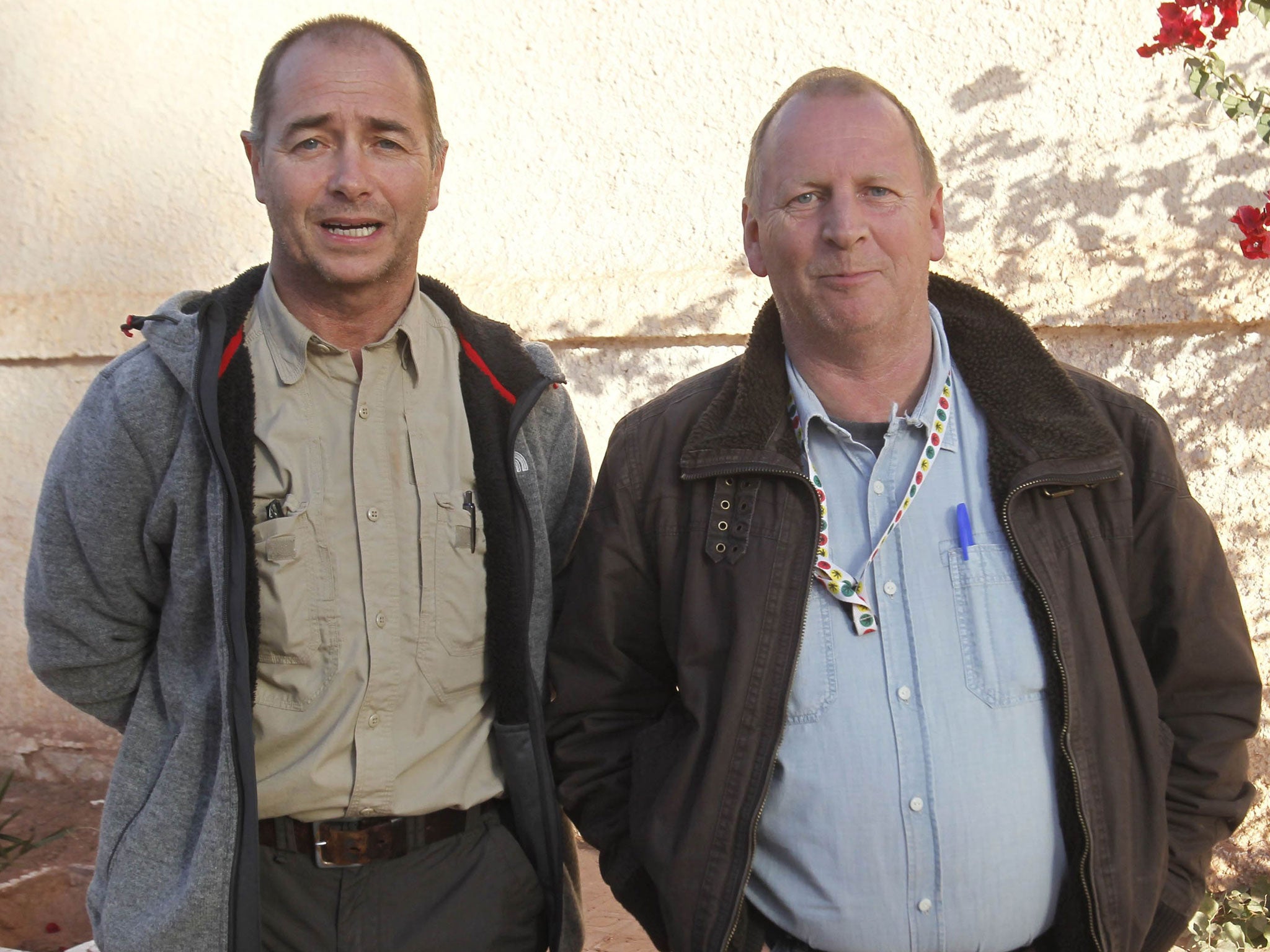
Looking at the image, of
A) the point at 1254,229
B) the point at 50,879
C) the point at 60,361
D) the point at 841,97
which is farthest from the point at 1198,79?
the point at 50,879

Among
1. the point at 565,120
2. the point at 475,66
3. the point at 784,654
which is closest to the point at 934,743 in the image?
the point at 784,654

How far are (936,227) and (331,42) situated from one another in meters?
1.24

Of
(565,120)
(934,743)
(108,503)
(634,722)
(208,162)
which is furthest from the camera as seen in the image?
(208,162)

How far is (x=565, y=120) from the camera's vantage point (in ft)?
13.7

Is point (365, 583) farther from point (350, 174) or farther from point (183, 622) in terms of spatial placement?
point (350, 174)

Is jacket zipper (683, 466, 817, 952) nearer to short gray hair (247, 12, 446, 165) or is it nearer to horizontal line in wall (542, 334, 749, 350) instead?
short gray hair (247, 12, 446, 165)

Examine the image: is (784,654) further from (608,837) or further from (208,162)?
(208,162)

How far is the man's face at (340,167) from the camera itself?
223 centimetres

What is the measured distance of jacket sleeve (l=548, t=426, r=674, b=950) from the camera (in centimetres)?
221

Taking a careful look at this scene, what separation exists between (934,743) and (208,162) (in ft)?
12.7

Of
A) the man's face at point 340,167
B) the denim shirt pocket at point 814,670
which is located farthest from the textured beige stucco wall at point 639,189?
the denim shirt pocket at point 814,670

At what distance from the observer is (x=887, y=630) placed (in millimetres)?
1979

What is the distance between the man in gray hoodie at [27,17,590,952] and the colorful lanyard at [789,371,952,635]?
613 millimetres

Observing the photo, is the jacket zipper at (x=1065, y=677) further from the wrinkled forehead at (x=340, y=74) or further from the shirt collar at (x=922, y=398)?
the wrinkled forehead at (x=340, y=74)
